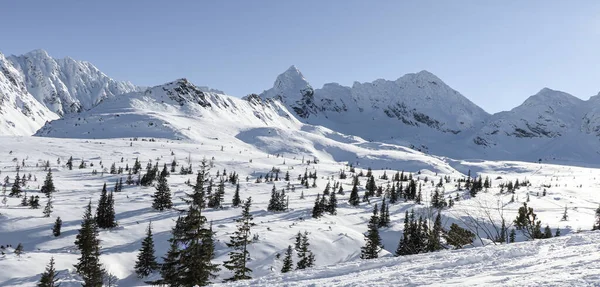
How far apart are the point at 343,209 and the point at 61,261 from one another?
80786 millimetres

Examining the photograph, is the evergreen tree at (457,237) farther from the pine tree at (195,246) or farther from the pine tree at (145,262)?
the pine tree at (145,262)

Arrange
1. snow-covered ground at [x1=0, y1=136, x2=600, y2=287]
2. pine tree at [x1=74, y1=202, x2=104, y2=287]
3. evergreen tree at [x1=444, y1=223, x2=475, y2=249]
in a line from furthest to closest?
pine tree at [x1=74, y1=202, x2=104, y2=287] → evergreen tree at [x1=444, y1=223, x2=475, y2=249] → snow-covered ground at [x1=0, y1=136, x2=600, y2=287]

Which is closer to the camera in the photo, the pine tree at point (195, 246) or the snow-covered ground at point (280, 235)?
the snow-covered ground at point (280, 235)

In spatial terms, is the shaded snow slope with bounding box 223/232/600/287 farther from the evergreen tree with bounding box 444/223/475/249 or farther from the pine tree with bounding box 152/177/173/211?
the pine tree with bounding box 152/177/173/211

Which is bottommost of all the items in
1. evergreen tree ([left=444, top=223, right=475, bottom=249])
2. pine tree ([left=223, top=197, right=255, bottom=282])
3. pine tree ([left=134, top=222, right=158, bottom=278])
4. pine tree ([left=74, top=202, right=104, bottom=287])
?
pine tree ([left=134, top=222, right=158, bottom=278])

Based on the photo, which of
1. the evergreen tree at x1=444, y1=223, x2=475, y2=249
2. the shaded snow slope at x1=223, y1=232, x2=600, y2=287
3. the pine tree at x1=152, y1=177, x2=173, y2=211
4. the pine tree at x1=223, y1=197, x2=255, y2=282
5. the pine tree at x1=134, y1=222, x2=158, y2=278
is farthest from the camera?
the pine tree at x1=152, y1=177, x2=173, y2=211

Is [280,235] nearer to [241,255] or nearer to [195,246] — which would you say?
[241,255]

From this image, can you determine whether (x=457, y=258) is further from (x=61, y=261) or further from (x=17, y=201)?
(x=17, y=201)

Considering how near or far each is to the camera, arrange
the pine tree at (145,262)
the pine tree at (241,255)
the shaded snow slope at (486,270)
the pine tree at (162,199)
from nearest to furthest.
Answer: the shaded snow slope at (486,270) < the pine tree at (241,255) < the pine tree at (145,262) < the pine tree at (162,199)

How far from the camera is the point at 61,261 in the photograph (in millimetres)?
59344

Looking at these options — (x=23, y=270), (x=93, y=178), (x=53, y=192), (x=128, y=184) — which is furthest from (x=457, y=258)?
(x=93, y=178)

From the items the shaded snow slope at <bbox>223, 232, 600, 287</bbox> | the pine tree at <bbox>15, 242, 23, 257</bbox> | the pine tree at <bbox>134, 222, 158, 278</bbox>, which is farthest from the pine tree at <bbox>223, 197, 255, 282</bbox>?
the pine tree at <bbox>15, 242, 23, 257</bbox>

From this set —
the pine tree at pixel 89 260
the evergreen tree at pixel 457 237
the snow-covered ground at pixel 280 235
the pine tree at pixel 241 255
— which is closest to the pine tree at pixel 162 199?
the snow-covered ground at pixel 280 235

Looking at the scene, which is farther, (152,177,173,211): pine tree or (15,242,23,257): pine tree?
(152,177,173,211): pine tree
